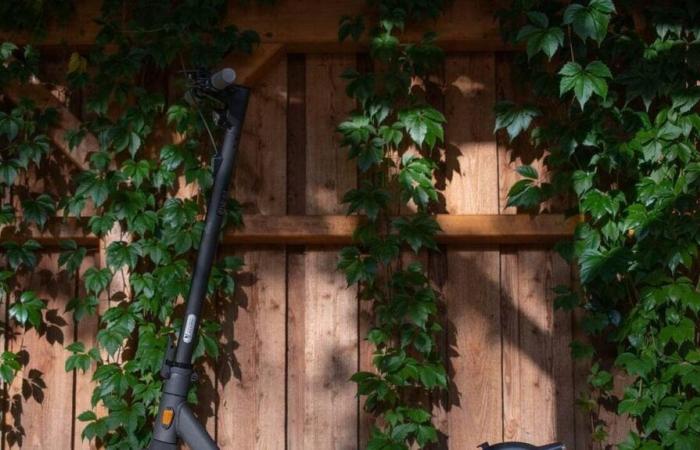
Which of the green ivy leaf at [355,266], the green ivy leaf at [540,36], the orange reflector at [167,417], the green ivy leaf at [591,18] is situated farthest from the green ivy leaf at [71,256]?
the green ivy leaf at [591,18]

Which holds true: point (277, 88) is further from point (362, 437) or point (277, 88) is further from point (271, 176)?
point (362, 437)

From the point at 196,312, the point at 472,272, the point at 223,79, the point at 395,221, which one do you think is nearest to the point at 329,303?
the point at 395,221

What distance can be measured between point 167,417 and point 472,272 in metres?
1.28

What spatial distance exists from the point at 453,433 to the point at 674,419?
0.79m

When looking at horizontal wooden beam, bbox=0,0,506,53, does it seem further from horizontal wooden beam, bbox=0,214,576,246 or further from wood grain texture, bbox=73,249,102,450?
wood grain texture, bbox=73,249,102,450

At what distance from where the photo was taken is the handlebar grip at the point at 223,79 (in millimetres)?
2914

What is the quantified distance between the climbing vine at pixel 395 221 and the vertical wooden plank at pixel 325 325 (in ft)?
0.25

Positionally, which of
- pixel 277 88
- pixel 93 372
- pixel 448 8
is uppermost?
pixel 448 8

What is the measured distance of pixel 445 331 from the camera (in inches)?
144

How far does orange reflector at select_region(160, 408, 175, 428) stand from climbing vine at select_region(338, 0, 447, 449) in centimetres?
76

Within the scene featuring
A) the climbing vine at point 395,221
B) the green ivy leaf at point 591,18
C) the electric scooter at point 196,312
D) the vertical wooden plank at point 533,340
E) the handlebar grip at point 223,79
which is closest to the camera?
the handlebar grip at point 223,79

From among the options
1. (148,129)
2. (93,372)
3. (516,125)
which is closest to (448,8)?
(516,125)

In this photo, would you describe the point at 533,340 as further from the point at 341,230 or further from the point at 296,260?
the point at 296,260

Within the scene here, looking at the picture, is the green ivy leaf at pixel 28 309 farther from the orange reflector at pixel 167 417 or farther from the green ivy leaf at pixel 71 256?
the orange reflector at pixel 167 417
